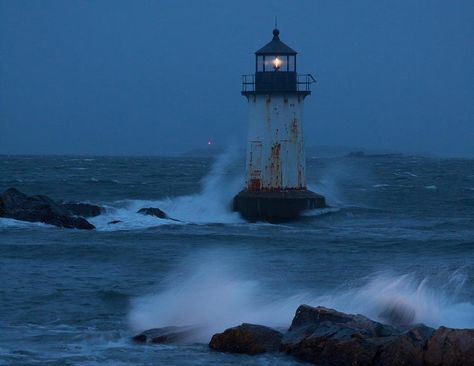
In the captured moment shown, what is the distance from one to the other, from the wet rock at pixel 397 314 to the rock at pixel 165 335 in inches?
96.5

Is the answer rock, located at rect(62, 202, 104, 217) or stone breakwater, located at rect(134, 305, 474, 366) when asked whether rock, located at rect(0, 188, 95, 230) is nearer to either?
rock, located at rect(62, 202, 104, 217)

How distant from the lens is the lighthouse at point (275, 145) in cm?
2153

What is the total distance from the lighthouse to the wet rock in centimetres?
1036

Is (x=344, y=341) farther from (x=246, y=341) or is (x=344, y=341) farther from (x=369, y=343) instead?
(x=246, y=341)

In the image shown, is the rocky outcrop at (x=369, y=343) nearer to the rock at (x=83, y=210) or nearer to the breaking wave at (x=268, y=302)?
the breaking wave at (x=268, y=302)

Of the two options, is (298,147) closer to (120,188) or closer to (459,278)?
(459,278)

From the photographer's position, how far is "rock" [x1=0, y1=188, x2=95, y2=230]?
2020 centimetres

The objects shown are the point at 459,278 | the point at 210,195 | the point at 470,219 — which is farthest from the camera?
the point at 210,195

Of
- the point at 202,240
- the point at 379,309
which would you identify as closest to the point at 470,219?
the point at 202,240

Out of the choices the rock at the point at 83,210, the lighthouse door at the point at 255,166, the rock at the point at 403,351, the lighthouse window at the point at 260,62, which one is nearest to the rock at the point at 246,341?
the rock at the point at 403,351

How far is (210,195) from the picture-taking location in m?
26.9

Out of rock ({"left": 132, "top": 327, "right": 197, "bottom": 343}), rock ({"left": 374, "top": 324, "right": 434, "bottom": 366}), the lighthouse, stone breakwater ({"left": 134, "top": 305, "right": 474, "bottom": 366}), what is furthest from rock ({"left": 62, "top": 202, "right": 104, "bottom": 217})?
rock ({"left": 374, "top": 324, "right": 434, "bottom": 366})

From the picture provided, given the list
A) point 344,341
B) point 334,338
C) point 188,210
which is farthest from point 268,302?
point 188,210

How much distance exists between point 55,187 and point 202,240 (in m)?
20.1
